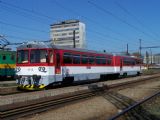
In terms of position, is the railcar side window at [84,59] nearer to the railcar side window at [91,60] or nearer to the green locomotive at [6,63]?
the railcar side window at [91,60]

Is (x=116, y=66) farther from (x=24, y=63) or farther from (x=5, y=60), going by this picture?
(x=24, y=63)

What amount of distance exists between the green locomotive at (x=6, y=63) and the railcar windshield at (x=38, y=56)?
1131 centimetres

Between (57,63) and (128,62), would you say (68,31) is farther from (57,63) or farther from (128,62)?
(57,63)

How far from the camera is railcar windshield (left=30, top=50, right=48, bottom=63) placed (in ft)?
75.7

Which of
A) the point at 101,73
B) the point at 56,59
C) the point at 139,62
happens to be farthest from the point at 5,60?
the point at 139,62

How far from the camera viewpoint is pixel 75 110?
14.1 meters

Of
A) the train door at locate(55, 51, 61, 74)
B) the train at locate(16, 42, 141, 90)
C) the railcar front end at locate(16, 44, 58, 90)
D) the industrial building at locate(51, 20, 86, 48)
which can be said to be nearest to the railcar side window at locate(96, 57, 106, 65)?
the train at locate(16, 42, 141, 90)

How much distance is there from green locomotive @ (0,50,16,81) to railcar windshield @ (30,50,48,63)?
445 inches

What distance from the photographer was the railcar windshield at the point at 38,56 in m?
23.1

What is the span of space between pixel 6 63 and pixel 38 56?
39.9 feet

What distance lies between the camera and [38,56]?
2333cm

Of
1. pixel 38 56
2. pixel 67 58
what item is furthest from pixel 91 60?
pixel 38 56

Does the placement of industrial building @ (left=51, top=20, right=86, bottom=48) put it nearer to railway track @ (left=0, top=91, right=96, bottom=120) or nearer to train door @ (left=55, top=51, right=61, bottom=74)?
train door @ (left=55, top=51, right=61, bottom=74)

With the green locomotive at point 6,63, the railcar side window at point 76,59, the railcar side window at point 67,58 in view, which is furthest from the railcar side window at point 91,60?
the green locomotive at point 6,63
